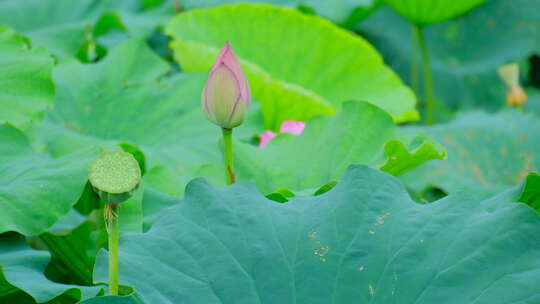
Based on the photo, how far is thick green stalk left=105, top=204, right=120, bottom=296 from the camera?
74 cm

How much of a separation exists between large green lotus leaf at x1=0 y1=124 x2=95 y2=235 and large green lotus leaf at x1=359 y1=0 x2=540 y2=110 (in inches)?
68.9

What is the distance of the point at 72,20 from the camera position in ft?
7.75

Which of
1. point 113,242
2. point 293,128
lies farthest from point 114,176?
point 293,128

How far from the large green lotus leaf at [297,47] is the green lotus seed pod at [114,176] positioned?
1.28 meters

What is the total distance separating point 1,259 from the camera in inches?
40.7

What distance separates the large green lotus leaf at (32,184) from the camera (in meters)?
1.00

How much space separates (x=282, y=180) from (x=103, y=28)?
1158mm

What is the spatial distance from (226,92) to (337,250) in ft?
0.88

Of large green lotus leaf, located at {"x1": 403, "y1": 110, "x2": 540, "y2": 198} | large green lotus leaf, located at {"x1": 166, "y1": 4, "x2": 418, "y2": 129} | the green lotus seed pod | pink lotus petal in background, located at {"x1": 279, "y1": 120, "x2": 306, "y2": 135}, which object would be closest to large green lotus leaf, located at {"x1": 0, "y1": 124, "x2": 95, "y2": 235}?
the green lotus seed pod

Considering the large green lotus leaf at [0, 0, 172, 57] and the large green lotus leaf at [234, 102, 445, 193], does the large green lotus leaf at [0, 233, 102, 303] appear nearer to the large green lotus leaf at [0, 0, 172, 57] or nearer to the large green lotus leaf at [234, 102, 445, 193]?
the large green lotus leaf at [234, 102, 445, 193]

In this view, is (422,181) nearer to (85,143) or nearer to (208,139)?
(208,139)

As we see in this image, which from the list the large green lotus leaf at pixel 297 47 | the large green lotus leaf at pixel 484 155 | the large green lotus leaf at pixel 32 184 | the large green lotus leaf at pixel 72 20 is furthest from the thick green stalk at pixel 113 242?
the large green lotus leaf at pixel 72 20

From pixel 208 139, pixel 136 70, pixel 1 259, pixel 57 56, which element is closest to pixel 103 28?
pixel 57 56

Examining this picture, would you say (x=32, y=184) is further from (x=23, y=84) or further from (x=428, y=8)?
(x=428, y=8)
